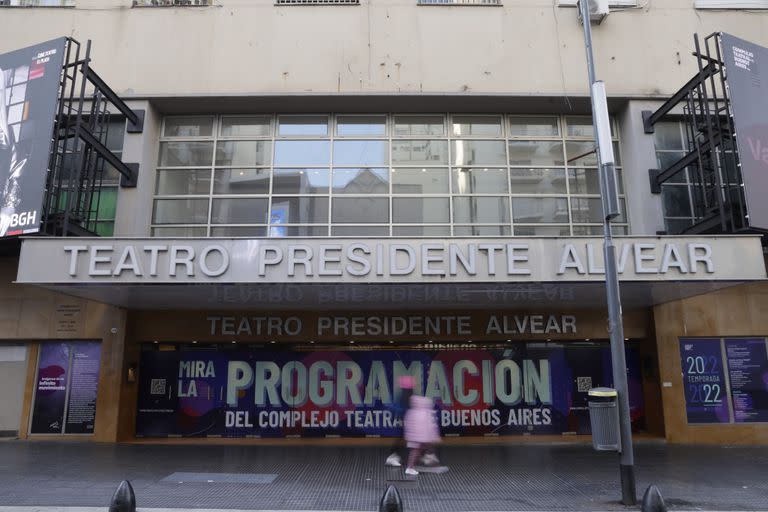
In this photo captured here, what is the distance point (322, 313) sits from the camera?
1404 cm

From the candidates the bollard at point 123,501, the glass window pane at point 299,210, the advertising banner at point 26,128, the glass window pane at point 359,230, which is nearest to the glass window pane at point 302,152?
the glass window pane at point 299,210

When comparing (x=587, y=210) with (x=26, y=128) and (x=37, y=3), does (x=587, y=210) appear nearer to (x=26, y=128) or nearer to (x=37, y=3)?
(x=26, y=128)

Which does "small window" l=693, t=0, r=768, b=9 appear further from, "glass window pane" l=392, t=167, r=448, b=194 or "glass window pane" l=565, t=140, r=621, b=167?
→ "glass window pane" l=392, t=167, r=448, b=194

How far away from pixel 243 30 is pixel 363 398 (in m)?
9.92

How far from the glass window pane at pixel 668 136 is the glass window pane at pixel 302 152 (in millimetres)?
8513

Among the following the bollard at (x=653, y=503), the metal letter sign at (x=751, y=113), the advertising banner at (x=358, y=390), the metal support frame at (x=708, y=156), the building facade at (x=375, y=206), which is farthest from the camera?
the advertising banner at (x=358, y=390)

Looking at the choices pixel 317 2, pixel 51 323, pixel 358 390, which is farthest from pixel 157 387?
pixel 317 2

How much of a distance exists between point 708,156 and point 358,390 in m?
9.97

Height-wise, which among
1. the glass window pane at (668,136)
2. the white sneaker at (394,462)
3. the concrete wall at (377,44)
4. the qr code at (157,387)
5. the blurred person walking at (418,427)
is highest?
the concrete wall at (377,44)

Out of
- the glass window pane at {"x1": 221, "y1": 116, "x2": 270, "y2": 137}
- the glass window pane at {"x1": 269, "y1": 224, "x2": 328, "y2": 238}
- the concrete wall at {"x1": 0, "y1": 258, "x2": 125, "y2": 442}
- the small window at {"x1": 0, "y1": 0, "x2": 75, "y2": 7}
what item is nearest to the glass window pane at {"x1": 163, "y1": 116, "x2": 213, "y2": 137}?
the glass window pane at {"x1": 221, "y1": 116, "x2": 270, "y2": 137}

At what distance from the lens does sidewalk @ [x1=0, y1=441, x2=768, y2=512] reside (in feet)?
26.0

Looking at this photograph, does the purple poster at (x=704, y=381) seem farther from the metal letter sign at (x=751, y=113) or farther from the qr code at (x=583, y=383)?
the metal letter sign at (x=751, y=113)

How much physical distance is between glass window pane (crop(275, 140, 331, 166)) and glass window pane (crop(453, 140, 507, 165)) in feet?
11.1

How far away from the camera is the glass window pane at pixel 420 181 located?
14547 mm
